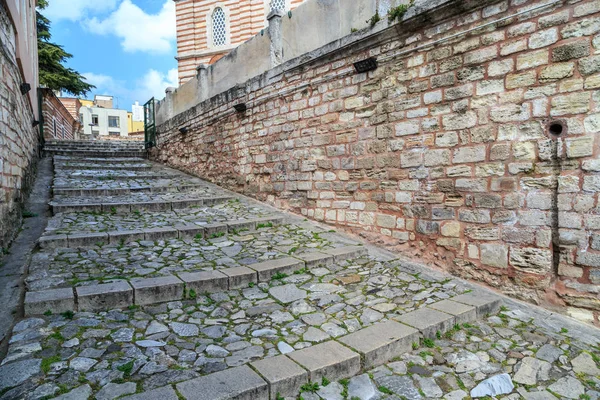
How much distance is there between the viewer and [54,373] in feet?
6.60

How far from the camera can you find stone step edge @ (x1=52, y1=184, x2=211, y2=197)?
19.8 ft

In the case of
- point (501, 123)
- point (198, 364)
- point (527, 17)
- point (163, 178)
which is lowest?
point (198, 364)

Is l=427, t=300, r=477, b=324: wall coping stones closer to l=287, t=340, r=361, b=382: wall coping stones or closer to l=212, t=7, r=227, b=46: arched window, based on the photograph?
l=287, t=340, r=361, b=382: wall coping stones

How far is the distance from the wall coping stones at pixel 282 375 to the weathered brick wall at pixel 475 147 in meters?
2.28

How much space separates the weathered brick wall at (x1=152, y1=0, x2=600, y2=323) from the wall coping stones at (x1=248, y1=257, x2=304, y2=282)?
1230 mm

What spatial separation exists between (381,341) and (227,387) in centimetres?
109

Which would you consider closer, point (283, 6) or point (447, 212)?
point (447, 212)

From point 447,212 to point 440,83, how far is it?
136 cm

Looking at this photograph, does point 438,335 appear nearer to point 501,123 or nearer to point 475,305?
point 475,305

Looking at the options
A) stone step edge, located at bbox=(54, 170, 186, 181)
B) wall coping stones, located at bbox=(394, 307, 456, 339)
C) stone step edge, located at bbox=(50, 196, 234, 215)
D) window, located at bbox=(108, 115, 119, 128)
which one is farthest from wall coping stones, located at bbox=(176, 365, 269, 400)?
window, located at bbox=(108, 115, 119, 128)

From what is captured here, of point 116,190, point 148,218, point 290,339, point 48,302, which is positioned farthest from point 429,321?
point 116,190

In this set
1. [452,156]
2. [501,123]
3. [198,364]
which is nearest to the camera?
[198,364]

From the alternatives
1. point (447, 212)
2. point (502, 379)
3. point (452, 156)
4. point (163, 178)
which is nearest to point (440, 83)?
point (452, 156)

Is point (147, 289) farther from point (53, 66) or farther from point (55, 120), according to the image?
point (53, 66)
